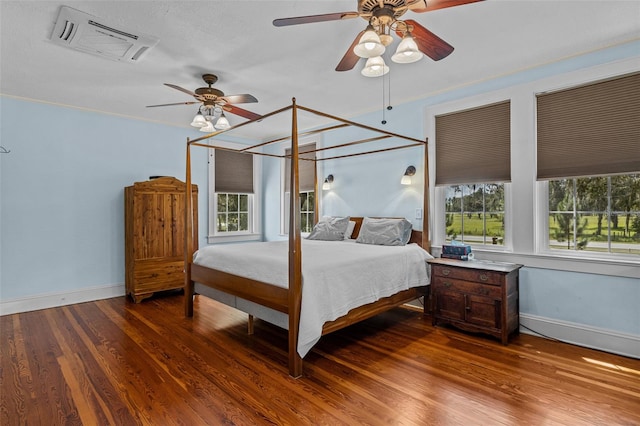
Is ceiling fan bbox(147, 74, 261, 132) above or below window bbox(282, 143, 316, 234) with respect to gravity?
above

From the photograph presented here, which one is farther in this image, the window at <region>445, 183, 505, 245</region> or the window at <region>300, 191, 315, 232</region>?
the window at <region>300, 191, 315, 232</region>

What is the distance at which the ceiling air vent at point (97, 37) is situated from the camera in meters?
2.40

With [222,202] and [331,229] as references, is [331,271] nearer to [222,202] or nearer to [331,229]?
[331,229]

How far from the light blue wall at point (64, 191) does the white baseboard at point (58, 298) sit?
0.20 ft

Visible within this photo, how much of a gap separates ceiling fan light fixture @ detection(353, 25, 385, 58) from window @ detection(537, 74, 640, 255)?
222cm

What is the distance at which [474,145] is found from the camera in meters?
3.77

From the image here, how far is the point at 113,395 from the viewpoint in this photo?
224 cm

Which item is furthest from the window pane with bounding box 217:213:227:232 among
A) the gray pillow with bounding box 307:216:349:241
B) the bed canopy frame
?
the gray pillow with bounding box 307:216:349:241

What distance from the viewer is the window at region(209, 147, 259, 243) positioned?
5891 mm

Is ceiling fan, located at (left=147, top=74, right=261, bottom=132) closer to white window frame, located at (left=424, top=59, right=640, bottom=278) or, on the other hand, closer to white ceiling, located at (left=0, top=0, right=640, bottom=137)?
white ceiling, located at (left=0, top=0, right=640, bottom=137)

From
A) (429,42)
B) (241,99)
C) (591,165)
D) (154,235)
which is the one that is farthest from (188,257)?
(591,165)

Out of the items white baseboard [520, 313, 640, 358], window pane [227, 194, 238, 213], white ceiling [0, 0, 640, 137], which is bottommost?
white baseboard [520, 313, 640, 358]

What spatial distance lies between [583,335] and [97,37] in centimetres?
479

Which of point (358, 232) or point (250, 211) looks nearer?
point (358, 232)
